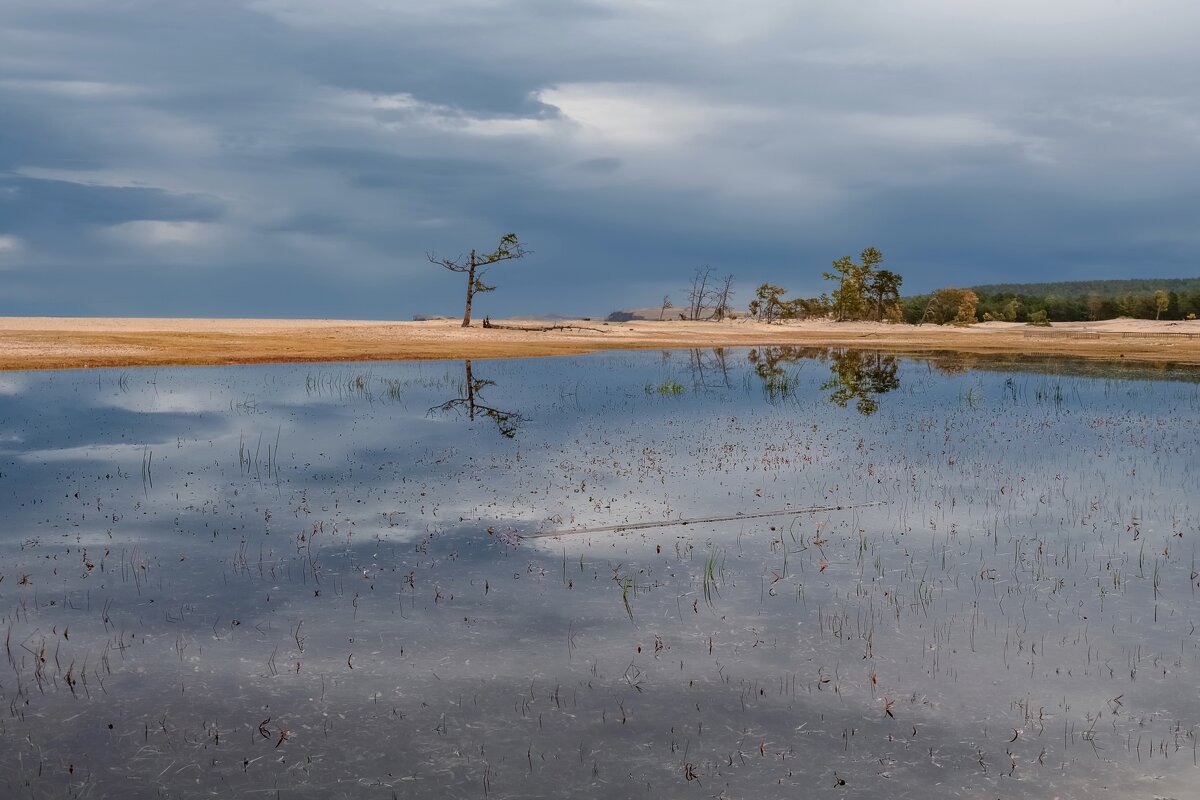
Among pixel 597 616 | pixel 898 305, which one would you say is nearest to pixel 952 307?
pixel 898 305

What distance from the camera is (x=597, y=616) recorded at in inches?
469

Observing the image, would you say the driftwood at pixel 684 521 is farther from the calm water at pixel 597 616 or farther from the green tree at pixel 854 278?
the green tree at pixel 854 278

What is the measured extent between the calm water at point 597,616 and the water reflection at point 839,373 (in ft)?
38.8

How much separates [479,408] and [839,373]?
2349 centimetres

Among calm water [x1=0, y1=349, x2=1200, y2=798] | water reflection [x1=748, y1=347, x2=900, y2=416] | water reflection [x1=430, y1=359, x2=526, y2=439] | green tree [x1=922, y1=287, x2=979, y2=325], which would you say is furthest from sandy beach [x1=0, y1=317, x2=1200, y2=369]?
calm water [x1=0, y1=349, x2=1200, y2=798]

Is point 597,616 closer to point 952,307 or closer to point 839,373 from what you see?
point 839,373

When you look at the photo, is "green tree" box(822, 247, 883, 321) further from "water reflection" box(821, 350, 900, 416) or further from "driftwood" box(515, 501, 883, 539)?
"driftwood" box(515, 501, 883, 539)

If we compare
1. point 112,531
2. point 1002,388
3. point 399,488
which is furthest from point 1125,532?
point 1002,388

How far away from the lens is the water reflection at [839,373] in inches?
1517

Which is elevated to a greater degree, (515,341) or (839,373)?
(515,341)

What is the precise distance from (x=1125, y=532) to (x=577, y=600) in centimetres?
982

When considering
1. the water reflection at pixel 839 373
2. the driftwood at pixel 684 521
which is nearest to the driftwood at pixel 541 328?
the water reflection at pixel 839 373

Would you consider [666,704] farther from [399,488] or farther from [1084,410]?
[1084,410]

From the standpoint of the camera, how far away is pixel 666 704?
933 cm
